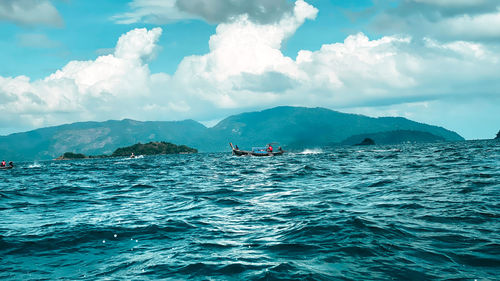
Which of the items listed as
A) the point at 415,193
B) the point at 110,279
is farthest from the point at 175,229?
the point at 415,193

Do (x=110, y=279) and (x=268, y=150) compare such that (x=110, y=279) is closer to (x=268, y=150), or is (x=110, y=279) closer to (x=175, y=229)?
(x=175, y=229)

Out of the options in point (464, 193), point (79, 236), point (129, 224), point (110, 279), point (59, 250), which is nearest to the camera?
point (110, 279)

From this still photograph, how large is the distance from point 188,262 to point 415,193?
49.0 feet

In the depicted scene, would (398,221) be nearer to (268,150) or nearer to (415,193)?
(415,193)

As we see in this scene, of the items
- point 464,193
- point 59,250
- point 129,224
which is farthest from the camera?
point 464,193

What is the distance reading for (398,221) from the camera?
13.6 m

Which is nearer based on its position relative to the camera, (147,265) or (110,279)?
(110,279)

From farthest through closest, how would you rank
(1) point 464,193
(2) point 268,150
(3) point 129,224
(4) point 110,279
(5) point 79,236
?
(2) point 268,150 → (1) point 464,193 → (3) point 129,224 → (5) point 79,236 → (4) point 110,279

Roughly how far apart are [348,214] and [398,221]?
2.29 meters

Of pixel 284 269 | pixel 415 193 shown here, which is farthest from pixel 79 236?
pixel 415 193

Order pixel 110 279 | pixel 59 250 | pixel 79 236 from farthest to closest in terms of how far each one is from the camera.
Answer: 1. pixel 79 236
2. pixel 59 250
3. pixel 110 279

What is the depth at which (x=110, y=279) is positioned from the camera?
8.80 m

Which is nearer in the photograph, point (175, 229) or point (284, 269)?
point (284, 269)

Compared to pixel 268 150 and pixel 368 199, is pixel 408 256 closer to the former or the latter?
pixel 368 199
